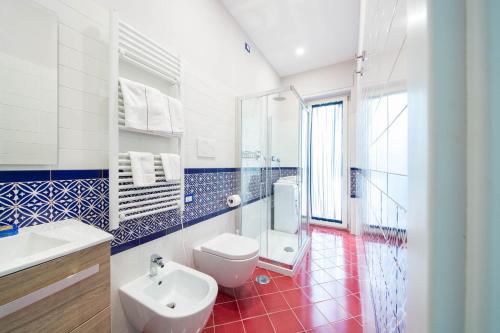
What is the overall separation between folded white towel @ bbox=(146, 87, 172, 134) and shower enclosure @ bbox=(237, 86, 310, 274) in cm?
108

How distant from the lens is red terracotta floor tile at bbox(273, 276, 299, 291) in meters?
1.83

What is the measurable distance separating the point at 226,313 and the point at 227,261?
405 millimetres

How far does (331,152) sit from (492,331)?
3.46 meters

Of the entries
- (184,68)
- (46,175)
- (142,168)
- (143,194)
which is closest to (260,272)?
(143,194)

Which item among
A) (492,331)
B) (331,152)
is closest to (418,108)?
(492,331)

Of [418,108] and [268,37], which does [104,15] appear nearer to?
[418,108]

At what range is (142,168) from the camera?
46.7 inches

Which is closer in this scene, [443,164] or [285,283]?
[443,164]

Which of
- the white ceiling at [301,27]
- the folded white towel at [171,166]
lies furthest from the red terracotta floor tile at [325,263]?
the white ceiling at [301,27]

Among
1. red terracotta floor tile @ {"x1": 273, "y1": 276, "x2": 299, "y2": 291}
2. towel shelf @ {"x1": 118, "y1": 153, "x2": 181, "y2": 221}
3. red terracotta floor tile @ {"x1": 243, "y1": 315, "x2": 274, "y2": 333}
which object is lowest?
red terracotta floor tile @ {"x1": 243, "y1": 315, "x2": 274, "y2": 333}

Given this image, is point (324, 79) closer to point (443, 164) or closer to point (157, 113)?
point (157, 113)

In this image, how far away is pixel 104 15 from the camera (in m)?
1.10

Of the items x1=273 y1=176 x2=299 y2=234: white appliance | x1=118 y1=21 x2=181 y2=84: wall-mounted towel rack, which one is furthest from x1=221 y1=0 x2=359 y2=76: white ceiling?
x1=273 y1=176 x2=299 y2=234: white appliance

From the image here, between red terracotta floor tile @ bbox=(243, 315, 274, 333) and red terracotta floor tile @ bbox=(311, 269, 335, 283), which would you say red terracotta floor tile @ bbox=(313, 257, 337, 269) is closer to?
red terracotta floor tile @ bbox=(311, 269, 335, 283)
